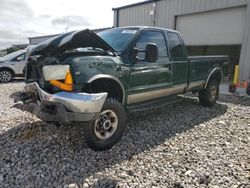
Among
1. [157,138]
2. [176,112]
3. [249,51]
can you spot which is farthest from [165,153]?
[249,51]

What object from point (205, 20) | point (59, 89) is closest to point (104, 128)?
point (59, 89)

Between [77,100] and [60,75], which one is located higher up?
[60,75]

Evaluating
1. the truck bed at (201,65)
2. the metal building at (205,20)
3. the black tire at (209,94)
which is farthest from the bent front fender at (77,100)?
the metal building at (205,20)

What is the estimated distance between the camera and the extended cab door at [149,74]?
13.7 ft

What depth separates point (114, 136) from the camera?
3732 millimetres

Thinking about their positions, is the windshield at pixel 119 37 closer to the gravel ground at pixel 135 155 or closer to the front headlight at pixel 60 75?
the front headlight at pixel 60 75

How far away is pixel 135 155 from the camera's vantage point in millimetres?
3561

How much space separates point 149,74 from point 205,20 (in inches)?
345

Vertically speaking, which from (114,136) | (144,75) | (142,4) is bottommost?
(114,136)

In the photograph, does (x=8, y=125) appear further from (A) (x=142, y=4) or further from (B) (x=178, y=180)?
(A) (x=142, y=4)

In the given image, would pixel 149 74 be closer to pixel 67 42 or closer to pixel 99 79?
pixel 99 79

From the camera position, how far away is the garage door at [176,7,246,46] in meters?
10.6

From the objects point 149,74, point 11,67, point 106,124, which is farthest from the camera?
point 11,67

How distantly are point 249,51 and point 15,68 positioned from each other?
1056cm
